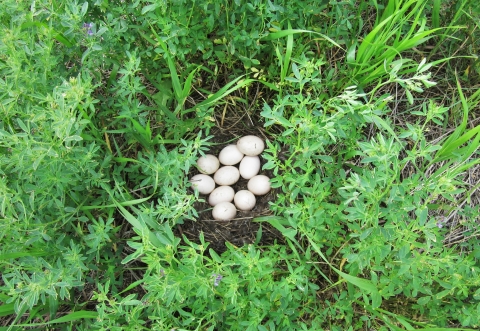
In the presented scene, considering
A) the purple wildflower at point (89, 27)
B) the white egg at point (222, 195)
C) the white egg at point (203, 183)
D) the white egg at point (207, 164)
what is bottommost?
the white egg at point (222, 195)

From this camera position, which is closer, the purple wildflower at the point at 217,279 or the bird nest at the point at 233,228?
the purple wildflower at the point at 217,279

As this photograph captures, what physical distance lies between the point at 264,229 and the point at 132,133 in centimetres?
84

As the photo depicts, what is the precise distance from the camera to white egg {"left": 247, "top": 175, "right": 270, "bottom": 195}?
7.70 ft

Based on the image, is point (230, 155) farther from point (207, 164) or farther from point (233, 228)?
point (233, 228)

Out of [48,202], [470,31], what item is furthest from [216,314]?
[470,31]

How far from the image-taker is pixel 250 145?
2377 mm

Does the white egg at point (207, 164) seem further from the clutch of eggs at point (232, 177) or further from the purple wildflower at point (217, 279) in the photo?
the purple wildflower at point (217, 279)

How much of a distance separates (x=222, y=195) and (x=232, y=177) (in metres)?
0.12

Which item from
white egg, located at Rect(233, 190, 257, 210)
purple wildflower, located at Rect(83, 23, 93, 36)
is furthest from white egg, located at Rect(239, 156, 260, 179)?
purple wildflower, located at Rect(83, 23, 93, 36)

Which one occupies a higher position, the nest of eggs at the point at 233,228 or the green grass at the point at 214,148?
the green grass at the point at 214,148

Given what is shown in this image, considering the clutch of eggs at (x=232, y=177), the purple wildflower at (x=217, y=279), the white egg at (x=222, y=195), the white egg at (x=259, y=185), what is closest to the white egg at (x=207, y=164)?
the clutch of eggs at (x=232, y=177)

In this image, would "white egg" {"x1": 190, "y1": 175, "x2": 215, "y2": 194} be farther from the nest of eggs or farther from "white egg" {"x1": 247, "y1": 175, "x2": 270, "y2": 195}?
Answer: "white egg" {"x1": 247, "y1": 175, "x2": 270, "y2": 195}

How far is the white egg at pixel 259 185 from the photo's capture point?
235 centimetres

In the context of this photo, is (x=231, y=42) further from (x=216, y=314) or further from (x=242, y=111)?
(x=216, y=314)
